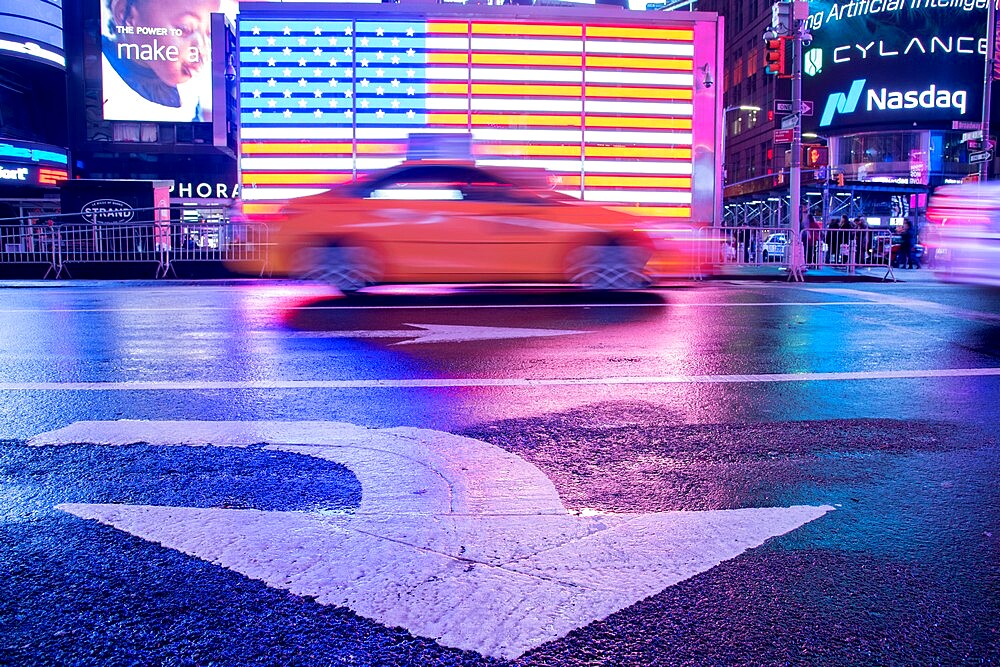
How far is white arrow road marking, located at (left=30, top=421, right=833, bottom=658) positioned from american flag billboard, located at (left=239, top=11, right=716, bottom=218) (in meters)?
17.4

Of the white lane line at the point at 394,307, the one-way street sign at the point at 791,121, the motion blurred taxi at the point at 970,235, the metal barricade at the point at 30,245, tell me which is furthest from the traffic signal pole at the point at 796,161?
the metal barricade at the point at 30,245

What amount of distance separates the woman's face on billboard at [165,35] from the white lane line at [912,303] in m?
47.0

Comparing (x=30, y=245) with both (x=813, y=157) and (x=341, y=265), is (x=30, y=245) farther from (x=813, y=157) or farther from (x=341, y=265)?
(x=813, y=157)

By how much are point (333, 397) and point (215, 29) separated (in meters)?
22.4

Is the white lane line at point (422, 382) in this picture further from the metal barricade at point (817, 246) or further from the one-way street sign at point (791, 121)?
the one-way street sign at point (791, 121)

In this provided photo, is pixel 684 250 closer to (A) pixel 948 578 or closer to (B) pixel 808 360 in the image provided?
(B) pixel 808 360

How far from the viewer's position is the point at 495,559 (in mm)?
2334

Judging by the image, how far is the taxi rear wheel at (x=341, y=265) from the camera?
36.0 ft

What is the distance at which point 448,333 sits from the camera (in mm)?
7344

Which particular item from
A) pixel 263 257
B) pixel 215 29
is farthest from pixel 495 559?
pixel 215 29

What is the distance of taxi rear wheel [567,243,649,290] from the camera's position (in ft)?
36.8

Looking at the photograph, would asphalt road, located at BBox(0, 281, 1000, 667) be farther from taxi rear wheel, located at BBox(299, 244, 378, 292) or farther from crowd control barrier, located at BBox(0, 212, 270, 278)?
crowd control barrier, located at BBox(0, 212, 270, 278)

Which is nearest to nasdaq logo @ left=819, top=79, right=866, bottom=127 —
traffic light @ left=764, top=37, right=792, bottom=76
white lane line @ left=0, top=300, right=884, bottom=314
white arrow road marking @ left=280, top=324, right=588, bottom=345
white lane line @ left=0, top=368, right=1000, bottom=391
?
traffic light @ left=764, top=37, right=792, bottom=76

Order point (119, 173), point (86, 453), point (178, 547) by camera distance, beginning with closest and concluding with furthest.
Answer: point (178, 547) → point (86, 453) → point (119, 173)
